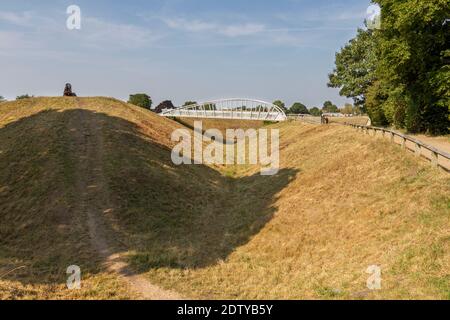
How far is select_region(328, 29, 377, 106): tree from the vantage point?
179 feet

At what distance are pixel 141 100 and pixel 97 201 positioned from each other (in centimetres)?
10406

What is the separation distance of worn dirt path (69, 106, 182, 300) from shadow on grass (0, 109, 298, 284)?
16 centimetres

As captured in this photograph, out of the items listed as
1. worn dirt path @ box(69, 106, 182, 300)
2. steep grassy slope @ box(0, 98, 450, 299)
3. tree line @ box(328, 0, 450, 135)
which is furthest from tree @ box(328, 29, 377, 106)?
worn dirt path @ box(69, 106, 182, 300)

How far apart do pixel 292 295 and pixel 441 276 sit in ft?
14.8

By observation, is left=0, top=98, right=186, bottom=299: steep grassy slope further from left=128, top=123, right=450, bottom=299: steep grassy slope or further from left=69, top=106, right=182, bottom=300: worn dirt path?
left=128, top=123, right=450, bottom=299: steep grassy slope

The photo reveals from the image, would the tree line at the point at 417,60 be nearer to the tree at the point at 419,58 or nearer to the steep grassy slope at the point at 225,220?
the tree at the point at 419,58

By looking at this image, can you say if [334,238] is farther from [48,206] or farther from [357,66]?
[357,66]

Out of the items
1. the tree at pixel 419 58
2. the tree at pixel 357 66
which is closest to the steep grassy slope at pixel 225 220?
the tree at pixel 419 58

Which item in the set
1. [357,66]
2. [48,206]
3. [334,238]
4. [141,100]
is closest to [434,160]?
[334,238]

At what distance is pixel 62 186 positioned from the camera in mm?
24547

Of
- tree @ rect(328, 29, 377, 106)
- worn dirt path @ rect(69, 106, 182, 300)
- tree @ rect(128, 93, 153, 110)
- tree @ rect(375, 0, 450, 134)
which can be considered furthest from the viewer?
tree @ rect(128, 93, 153, 110)

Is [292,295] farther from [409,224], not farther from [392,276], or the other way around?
[409,224]
